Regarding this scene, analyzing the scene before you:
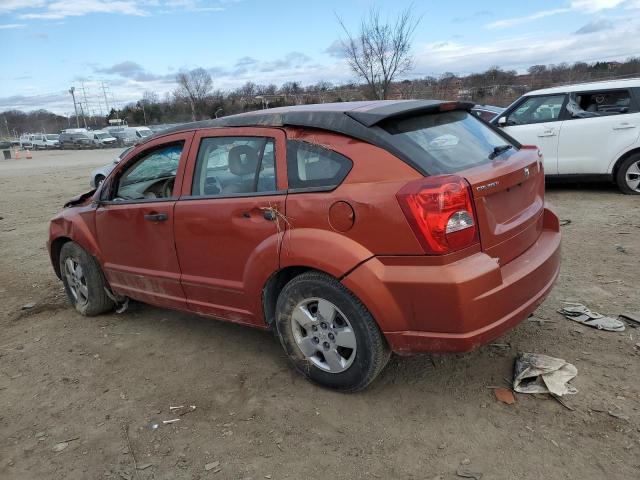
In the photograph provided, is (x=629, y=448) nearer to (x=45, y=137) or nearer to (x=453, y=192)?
(x=453, y=192)

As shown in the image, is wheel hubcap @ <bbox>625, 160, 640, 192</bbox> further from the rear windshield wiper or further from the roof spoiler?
the roof spoiler

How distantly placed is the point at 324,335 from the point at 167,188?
5.68 ft

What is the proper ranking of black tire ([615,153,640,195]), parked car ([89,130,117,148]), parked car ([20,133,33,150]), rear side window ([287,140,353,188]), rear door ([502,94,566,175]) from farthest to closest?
parked car ([20,133,33,150]), parked car ([89,130,117,148]), rear door ([502,94,566,175]), black tire ([615,153,640,195]), rear side window ([287,140,353,188])

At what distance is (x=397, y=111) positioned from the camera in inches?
121

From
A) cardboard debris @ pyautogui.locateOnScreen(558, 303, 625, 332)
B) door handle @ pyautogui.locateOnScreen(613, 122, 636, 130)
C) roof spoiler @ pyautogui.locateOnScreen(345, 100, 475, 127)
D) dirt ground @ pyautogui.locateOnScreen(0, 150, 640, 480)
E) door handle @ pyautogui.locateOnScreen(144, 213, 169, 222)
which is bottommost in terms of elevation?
dirt ground @ pyautogui.locateOnScreen(0, 150, 640, 480)

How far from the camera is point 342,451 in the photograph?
109 inches

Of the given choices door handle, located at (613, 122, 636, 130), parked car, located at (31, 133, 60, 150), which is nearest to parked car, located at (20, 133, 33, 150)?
parked car, located at (31, 133, 60, 150)

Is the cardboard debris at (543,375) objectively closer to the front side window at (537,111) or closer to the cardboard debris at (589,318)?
the cardboard debris at (589,318)

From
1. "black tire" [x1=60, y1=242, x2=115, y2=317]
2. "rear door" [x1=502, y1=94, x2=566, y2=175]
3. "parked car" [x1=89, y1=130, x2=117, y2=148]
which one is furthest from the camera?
"parked car" [x1=89, y1=130, x2=117, y2=148]

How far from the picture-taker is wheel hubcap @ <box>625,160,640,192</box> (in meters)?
7.96

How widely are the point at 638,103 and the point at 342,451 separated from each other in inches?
288

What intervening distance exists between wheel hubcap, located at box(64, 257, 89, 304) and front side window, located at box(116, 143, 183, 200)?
0.88 metres

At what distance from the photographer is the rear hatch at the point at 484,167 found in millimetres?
2873

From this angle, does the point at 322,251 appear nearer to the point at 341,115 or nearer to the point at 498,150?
the point at 341,115
